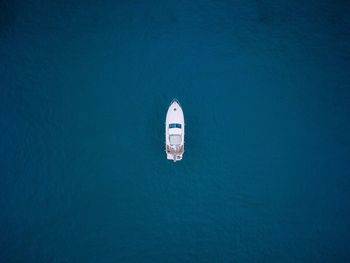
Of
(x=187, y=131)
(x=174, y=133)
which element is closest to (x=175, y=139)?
(x=174, y=133)

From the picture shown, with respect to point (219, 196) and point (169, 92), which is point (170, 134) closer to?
point (169, 92)

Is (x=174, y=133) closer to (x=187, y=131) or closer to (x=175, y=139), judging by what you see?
(x=175, y=139)

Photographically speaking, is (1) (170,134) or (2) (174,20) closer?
(1) (170,134)

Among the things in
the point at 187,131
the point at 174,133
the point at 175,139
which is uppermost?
the point at 187,131

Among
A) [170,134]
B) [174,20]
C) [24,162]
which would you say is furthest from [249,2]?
[24,162]

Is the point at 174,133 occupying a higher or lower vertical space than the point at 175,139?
higher
